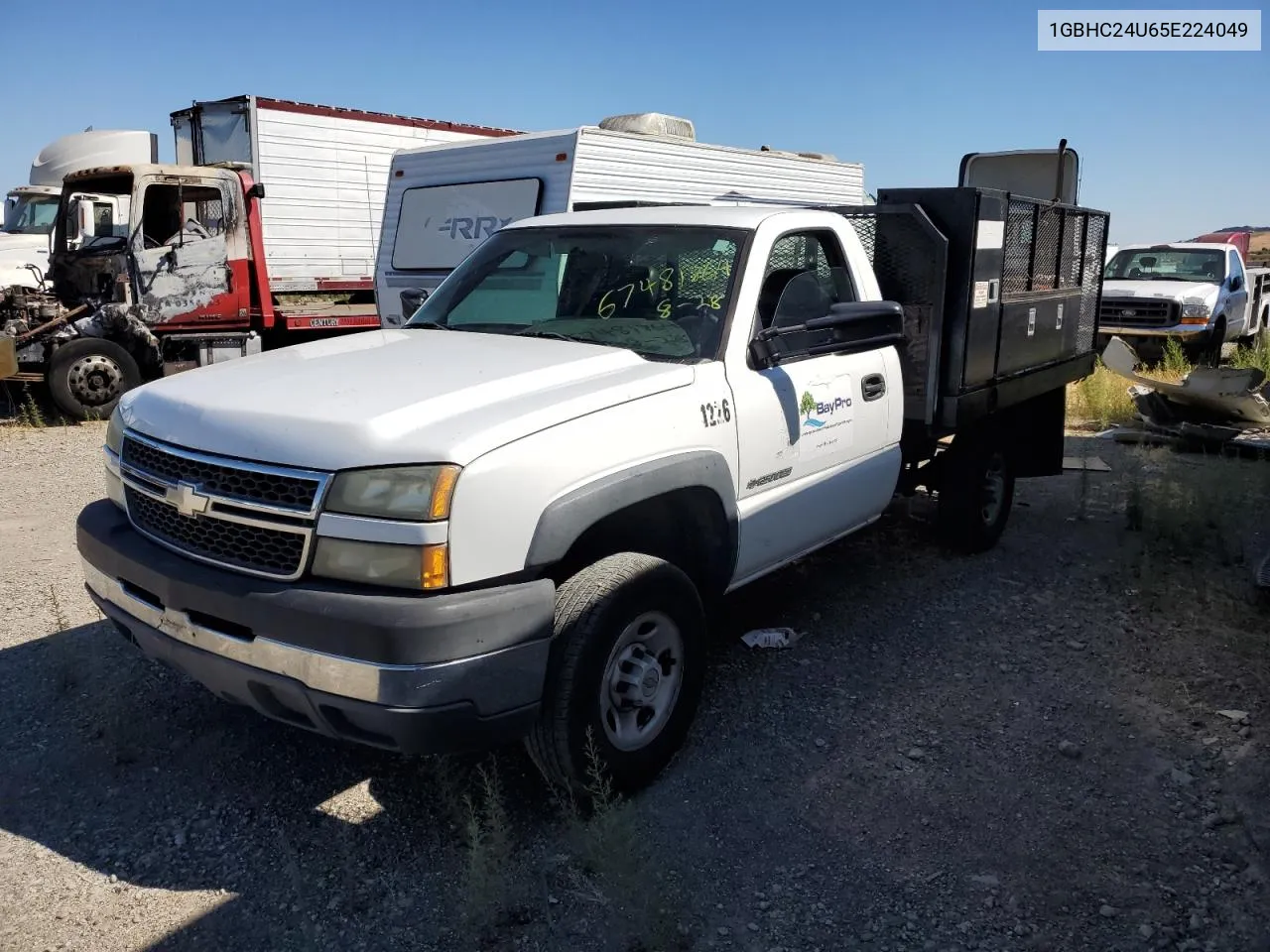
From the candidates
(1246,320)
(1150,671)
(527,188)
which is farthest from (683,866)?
(1246,320)

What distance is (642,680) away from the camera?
11.3 ft

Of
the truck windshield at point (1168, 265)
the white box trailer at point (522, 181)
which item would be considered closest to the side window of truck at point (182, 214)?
the white box trailer at point (522, 181)

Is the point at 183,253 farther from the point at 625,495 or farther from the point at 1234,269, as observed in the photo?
the point at 1234,269

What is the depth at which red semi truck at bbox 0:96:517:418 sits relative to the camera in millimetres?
10773

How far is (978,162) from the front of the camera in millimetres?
7926

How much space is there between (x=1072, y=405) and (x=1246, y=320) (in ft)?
19.2

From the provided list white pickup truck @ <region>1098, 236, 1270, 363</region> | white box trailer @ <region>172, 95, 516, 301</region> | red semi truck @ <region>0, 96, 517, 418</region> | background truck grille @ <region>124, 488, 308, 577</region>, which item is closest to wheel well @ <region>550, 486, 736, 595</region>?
background truck grille @ <region>124, 488, 308, 577</region>

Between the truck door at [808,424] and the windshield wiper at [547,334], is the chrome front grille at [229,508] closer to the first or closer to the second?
the windshield wiper at [547,334]

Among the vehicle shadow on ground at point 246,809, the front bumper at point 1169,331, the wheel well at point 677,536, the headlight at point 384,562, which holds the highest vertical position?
the front bumper at point 1169,331

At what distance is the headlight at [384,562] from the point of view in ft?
9.09

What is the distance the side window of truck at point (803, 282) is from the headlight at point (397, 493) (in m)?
1.70

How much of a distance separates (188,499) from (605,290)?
73.9 inches

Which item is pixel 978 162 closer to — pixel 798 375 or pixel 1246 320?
pixel 798 375

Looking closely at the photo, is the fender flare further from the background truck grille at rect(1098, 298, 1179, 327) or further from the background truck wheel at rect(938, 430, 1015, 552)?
the background truck grille at rect(1098, 298, 1179, 327)
